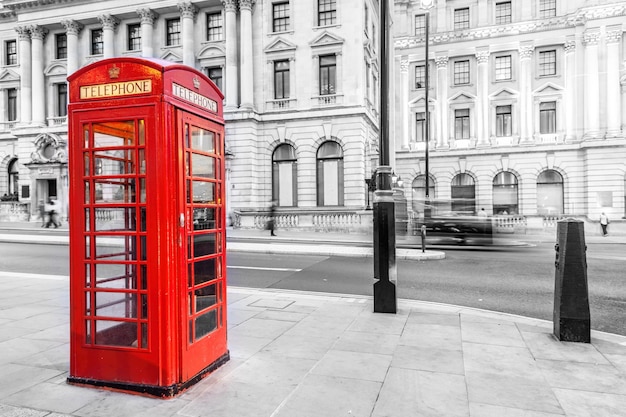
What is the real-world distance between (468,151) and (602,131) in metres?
9.63

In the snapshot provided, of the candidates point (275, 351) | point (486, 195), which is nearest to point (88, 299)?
point (275, 351)

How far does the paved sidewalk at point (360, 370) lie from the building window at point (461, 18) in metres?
36.7

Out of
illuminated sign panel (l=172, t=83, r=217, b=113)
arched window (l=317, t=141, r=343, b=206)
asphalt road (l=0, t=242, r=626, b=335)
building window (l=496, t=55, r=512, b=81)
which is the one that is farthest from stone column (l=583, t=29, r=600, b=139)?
illuminated sign panel (l=172, t=83, r=217, b=113)

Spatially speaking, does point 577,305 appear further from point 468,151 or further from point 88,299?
point 468,151

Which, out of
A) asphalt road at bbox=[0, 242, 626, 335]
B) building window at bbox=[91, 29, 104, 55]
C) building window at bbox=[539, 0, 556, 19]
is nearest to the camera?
asphalt road at bbox=[0, 242, 626, 335]

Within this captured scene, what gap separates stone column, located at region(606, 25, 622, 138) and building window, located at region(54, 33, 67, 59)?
138 feet

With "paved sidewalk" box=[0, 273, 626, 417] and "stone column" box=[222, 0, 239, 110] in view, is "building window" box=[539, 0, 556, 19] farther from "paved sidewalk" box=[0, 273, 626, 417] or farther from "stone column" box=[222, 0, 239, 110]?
"paved sidewalk" box=[0, 273, 626, 417]

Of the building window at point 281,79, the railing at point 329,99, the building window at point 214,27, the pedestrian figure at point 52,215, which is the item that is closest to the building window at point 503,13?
the railing at point 329,99

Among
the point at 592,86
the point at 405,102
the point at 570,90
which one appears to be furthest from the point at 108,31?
the point at 592,86

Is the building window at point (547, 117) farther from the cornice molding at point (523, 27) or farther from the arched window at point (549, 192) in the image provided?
the cornice molding at point (523, 27)

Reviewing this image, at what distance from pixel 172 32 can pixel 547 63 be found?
29.6m

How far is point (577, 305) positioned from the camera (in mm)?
5230

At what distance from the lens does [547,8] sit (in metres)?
35.0

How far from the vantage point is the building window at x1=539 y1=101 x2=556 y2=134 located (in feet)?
116
